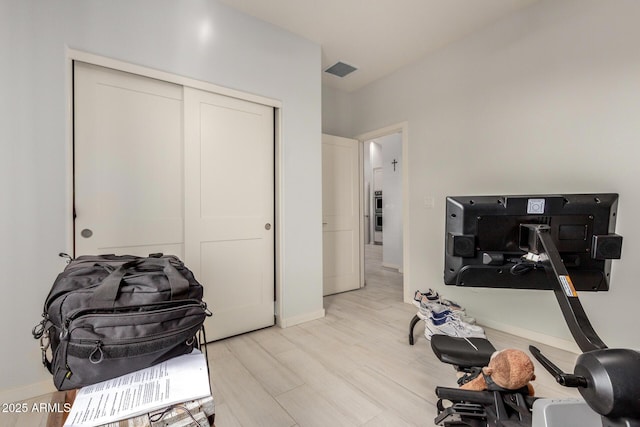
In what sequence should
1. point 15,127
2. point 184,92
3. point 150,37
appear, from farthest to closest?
point 184,92
point 150,37
point 15,127

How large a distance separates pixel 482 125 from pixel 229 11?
2.46m

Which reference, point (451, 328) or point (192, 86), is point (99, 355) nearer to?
point (192, 86)

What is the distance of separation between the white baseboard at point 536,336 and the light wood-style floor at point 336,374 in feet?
0.18

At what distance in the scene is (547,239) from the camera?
2.25 feet

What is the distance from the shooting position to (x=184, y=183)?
215cm

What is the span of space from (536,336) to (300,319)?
2017mm

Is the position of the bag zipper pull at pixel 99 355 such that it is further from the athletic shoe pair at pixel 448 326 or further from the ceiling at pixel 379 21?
the ceiling at pixel 379 21

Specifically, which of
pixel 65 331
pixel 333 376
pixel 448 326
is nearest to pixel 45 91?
pixel 65 331

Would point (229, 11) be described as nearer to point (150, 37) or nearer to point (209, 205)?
point (150, 37)

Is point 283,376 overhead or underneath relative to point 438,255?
underneath

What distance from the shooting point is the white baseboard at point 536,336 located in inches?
83.5

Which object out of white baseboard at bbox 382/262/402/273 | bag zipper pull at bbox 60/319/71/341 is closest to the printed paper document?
bag zipper pull at bbox 60/319/71/341

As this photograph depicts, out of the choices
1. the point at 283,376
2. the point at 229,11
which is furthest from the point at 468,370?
the point at 229,11

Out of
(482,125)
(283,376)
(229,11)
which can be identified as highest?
(229,11)
